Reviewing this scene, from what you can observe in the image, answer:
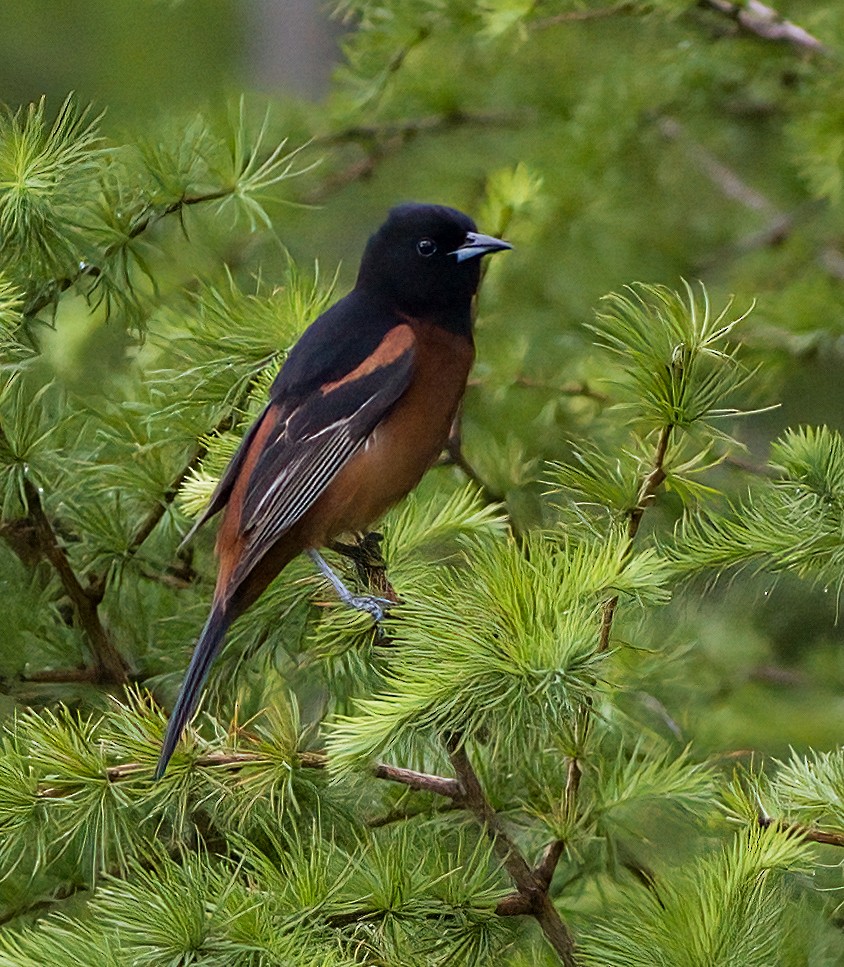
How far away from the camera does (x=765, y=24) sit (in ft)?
13.1

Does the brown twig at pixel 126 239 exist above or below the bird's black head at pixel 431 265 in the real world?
above

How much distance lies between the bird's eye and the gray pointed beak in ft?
0.18

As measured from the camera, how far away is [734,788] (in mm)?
2213

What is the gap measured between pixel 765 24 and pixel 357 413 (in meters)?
1.77

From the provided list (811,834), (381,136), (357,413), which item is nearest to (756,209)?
(381,136)

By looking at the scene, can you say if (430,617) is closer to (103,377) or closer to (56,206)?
(56,206)

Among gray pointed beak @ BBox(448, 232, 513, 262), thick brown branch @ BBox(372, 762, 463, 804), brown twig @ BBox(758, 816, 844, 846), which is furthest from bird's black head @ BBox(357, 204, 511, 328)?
brown twig @ BBox(758, 816, 844, 846)

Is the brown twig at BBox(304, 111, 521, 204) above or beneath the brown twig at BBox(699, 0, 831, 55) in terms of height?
beneath

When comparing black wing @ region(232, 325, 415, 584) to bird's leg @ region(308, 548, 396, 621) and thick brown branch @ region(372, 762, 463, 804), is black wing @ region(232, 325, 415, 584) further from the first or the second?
thick brown branch @ region(372, 762, 463, 804)

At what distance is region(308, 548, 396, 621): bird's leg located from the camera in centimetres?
260

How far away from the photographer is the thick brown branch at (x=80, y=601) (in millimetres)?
2678

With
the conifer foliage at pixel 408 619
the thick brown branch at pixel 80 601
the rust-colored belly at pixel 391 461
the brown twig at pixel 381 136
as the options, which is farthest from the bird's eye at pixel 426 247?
the thick brown branch at pixel 80 601

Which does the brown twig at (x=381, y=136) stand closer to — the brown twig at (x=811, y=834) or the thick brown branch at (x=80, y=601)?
the thick brown branch at (x=80, y=601)

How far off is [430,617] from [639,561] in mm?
356
